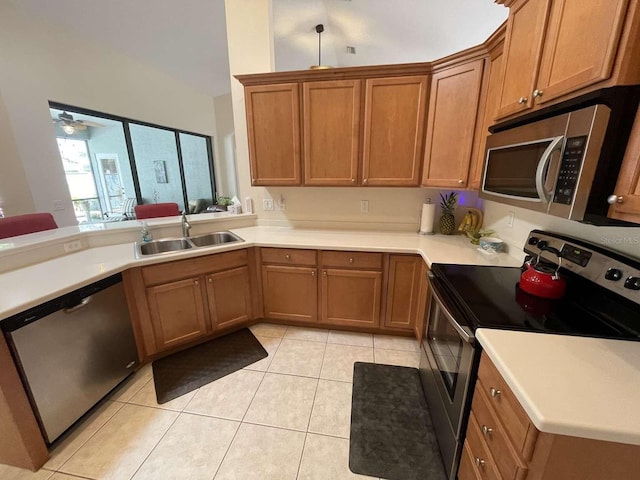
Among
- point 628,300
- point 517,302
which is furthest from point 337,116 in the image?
point 628,300

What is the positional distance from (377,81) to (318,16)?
1.87 metres

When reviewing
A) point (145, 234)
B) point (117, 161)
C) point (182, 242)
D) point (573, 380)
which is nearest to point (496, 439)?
point (573, 380)

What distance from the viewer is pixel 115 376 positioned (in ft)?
5.78

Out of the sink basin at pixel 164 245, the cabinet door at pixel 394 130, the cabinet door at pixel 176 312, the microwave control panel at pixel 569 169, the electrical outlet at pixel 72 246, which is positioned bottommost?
the cabinet door at pixel 176 312

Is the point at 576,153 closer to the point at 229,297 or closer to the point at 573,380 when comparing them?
the point at 573,380

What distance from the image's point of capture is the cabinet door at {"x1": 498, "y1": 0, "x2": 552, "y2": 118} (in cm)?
112

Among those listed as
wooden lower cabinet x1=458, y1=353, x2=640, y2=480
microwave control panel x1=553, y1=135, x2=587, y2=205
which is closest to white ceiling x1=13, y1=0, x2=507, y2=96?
microwave control panel x1=553, y1=135, x2=587, y2=205

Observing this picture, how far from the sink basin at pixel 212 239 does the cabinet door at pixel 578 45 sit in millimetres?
2293

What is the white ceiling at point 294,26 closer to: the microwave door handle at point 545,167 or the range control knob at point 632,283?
the microwave door handle at point 545,167

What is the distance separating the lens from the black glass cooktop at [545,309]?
0.98m

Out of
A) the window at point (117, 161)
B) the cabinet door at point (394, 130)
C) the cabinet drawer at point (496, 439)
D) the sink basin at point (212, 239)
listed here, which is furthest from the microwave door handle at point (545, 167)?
the window at point (117, 161)

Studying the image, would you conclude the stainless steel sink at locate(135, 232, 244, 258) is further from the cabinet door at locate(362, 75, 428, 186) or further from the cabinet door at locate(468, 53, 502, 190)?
the cabinet door at locate(468, 53, 502, 190)

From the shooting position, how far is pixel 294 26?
3381 millimetres

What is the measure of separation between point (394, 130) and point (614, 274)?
164 centimetres
